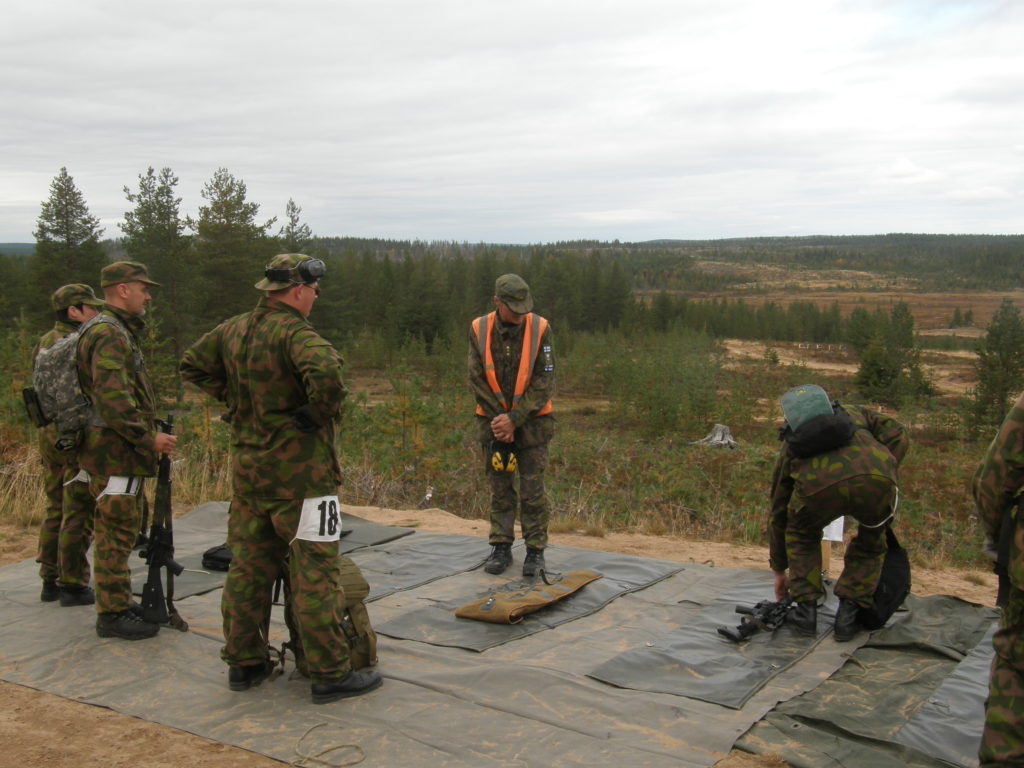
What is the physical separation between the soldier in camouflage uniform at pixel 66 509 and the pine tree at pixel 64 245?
95.2ft

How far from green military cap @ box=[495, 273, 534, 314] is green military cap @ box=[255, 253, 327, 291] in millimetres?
1860

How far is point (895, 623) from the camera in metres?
4.85

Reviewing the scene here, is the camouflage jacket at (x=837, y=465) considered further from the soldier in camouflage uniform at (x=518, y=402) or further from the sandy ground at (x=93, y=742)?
the soldier in camouflage uniform at (x=518, y=402)

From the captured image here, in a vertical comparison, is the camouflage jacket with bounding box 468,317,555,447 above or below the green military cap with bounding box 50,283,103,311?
below

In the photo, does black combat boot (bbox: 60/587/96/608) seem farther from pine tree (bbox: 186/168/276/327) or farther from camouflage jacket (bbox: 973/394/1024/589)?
pine tree (bbox: 186/168/276/327)

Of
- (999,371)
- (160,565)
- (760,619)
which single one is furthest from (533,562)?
(999,371)

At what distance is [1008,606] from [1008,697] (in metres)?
0.30

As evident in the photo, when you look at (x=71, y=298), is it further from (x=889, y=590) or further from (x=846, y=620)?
(x=889, y=590)

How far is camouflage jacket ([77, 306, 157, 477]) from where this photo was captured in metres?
4.71

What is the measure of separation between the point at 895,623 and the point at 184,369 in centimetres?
414

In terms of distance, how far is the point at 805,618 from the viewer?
4.79m

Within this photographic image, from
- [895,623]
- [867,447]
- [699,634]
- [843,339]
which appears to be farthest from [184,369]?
[843,339]

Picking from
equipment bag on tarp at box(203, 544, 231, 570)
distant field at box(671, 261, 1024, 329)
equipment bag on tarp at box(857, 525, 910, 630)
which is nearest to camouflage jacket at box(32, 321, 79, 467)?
equipment bag on tarp at box(203, 544, 231, 570)

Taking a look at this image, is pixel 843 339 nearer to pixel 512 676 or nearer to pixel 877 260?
pixel 512 676
